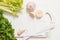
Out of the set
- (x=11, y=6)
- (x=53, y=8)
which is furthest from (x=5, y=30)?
(x=53, y=8)

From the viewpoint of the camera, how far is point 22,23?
56.1 inches

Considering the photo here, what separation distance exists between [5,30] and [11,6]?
185mm

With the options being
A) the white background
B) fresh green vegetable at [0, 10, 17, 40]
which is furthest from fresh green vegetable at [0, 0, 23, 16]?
the white background

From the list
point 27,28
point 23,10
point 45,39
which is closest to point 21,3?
point 23,10

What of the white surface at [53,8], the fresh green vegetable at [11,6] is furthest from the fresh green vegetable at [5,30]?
the white surface at [53,8]

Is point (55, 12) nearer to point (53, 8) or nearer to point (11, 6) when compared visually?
point (53, 8)

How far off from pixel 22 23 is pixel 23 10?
0.10 m

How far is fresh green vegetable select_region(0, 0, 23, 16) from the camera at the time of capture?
139cm

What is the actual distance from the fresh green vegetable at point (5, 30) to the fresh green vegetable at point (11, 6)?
0.07 metres

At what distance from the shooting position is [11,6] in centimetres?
139

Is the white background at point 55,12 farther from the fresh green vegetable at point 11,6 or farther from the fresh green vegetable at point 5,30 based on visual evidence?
the fresh green vegetable at point 5,30

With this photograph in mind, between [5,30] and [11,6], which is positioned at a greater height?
[11,6]

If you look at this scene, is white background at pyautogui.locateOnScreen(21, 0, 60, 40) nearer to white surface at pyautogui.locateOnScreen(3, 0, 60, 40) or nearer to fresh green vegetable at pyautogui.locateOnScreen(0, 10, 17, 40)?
white surface at pyautogui.locateOnScreen(3, 0, 60, 40)

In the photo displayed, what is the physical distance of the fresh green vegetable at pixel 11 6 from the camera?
4.58 feet
